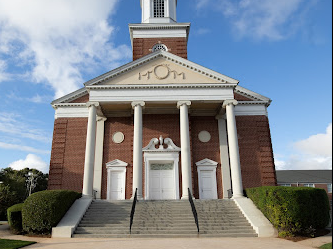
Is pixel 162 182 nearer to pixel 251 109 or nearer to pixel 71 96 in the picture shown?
pixel 251 109

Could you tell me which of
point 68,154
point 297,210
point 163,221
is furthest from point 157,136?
point 297,210

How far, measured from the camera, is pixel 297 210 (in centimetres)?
1290

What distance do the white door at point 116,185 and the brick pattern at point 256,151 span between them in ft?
31.4

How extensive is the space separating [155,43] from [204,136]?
38.1 ft

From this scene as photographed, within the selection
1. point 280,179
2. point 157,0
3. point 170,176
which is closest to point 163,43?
point 157,0

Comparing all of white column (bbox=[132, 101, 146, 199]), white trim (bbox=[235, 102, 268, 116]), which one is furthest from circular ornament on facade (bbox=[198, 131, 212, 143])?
white column (bbox=[132, 101, 146, 199])

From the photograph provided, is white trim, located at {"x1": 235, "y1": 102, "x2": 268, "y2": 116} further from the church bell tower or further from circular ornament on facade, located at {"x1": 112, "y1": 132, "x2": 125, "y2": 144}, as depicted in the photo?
circular ornament on facade, located at {"x1": 112, "y1": 132, "x2": 125, "y2": 144}

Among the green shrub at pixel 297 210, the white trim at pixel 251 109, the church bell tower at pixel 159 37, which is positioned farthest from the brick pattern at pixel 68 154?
the green shrub at pixel 297 210

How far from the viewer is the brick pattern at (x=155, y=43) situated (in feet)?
94.1

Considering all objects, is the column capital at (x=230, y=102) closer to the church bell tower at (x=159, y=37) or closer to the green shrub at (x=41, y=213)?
the church bell tower at (x=159, y=37)

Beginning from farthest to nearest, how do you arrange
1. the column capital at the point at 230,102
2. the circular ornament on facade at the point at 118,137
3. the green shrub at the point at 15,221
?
the circular ornament on facade at the point at 118,137, the column capital at the point at 230,102, the green shrub at the point at 15,221

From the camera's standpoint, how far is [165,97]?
67.8ft

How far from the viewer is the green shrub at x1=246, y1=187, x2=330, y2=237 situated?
12.8 metres

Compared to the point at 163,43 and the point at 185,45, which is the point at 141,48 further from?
the point at 185,45
